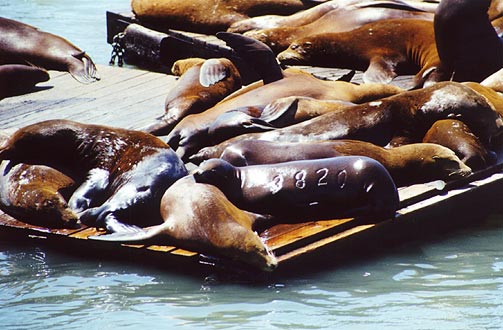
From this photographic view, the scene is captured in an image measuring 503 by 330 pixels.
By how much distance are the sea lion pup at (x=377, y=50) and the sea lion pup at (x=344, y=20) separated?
0.32 meters

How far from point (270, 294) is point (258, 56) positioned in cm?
327

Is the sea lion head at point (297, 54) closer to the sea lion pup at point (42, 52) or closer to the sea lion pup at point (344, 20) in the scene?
the sea lion pup at point (344, 20)

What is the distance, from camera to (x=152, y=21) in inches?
490

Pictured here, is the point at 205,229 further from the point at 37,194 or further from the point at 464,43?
the point at 464,43

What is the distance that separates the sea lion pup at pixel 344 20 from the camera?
34.9 ft

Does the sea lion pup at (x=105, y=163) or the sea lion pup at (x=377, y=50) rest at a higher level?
the sea lion pup at (x=105, y=163)

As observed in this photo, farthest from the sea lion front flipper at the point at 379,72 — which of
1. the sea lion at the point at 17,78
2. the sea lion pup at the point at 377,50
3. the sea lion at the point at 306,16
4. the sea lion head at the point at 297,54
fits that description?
the sea lion at the point at 17,78

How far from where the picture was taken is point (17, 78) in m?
9.87

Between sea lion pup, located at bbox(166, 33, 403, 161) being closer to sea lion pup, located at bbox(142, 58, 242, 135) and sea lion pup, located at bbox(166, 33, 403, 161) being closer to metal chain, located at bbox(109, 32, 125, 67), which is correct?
sea lion pup, located at bbox(142, 58, 242, 135)

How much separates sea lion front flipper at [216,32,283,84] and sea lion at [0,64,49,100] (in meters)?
1.97

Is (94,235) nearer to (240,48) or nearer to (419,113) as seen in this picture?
(419,113)

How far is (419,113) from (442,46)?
213 cm

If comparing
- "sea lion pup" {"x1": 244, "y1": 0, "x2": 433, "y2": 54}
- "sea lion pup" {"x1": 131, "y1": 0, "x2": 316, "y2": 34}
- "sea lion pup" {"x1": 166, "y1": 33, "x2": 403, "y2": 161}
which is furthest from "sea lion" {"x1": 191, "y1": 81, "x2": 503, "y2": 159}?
"sea lion pup" {"x1": 131, "y1": 0, "x2": 316, "y2": 34}

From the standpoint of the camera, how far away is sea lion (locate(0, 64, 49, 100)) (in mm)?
9760
